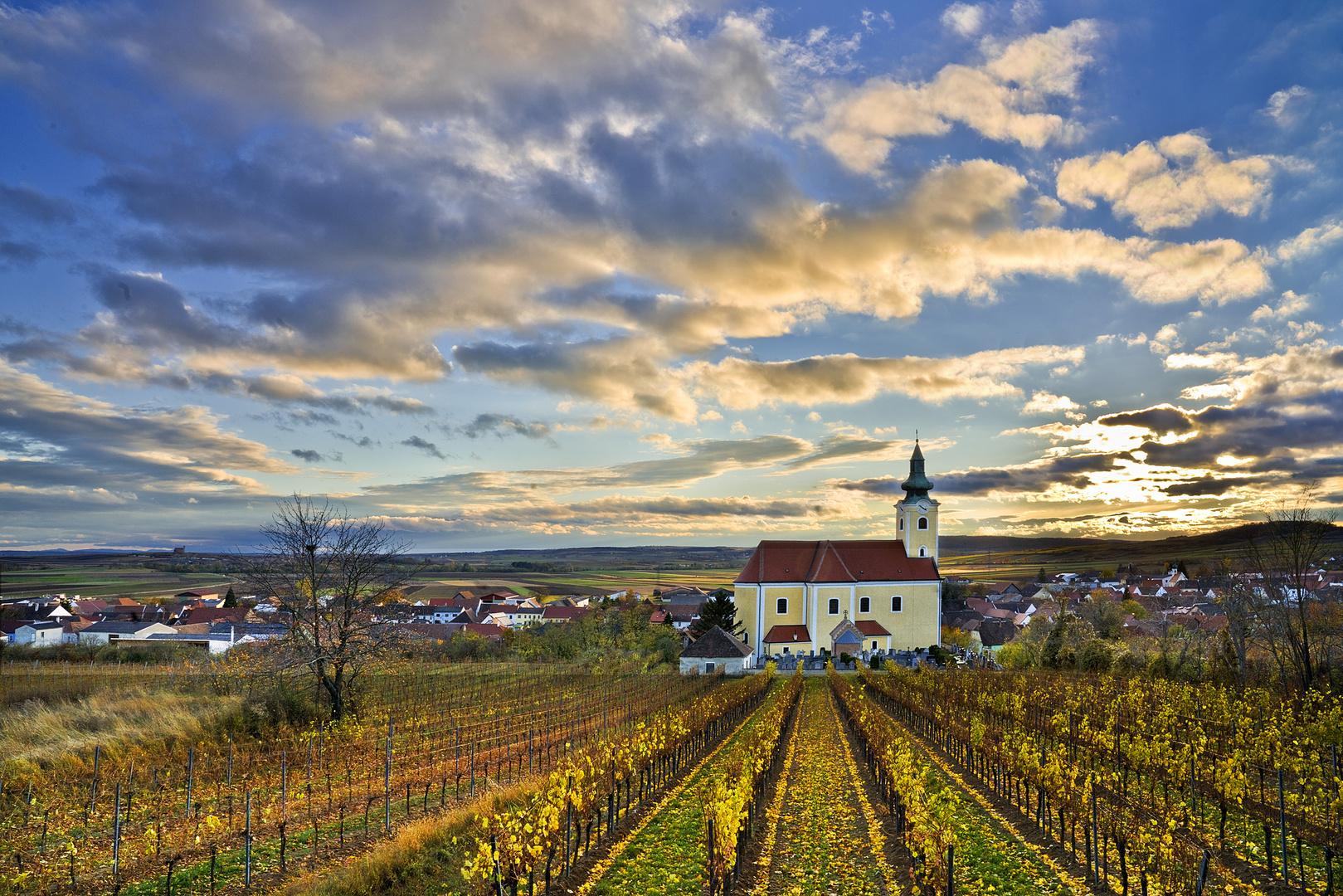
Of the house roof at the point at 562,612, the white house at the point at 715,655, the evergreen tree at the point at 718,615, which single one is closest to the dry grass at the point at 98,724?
the white house at the point at 715,655

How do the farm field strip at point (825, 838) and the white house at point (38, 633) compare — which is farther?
the white house at point (38, 633)

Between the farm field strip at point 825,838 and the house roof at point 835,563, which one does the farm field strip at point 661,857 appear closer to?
the farm field strip at point 825,838

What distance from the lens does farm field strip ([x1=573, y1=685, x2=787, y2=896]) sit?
10.4 metres

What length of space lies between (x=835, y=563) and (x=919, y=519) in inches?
343

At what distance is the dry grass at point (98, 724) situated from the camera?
18.7 metres

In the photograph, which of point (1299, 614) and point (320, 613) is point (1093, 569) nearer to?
point (1299, 614)

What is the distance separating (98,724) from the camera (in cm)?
2084

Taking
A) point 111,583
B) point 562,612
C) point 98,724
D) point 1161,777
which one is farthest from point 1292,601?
point 111,583

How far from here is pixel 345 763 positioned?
19.7 metres

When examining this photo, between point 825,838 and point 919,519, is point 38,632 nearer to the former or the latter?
point 919,519

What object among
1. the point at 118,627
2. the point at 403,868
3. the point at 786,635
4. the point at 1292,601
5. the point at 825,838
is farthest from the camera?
the point at 118,627

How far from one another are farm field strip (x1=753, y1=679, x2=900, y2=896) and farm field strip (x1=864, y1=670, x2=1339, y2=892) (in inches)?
123

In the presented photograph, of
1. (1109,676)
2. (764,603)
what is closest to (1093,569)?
(764,603)

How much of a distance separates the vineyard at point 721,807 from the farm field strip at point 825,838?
2.5 inches
